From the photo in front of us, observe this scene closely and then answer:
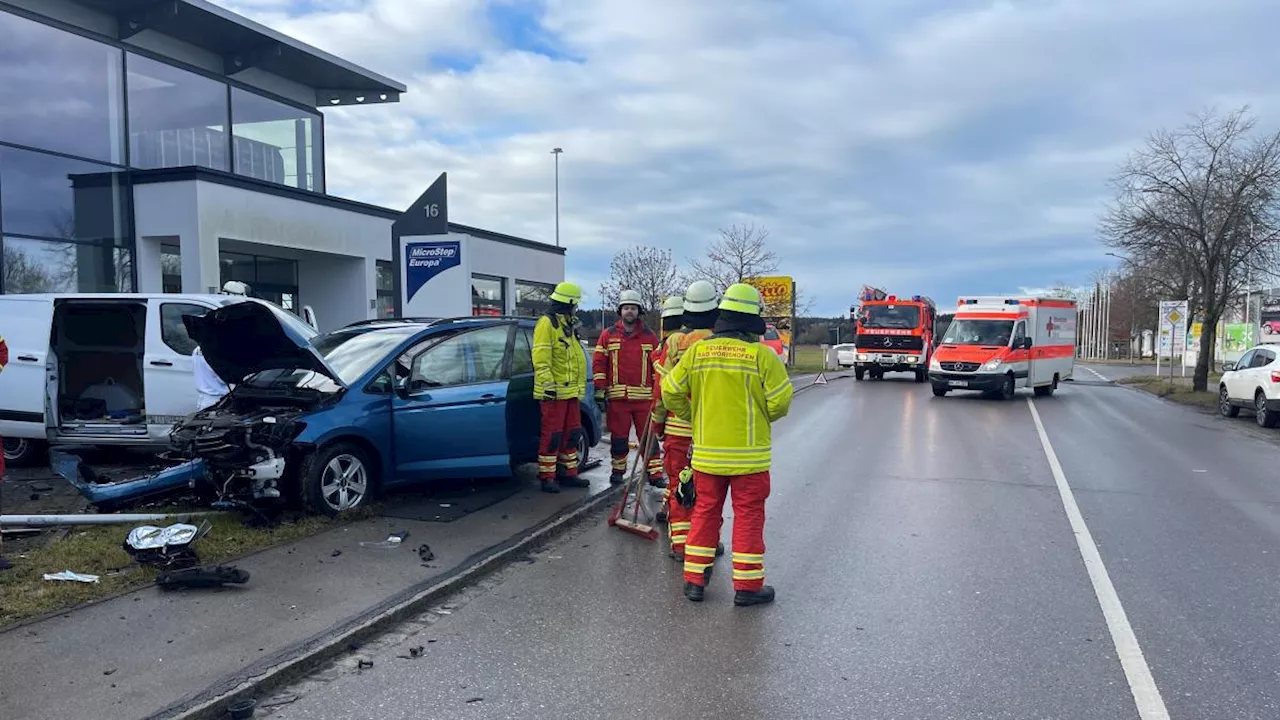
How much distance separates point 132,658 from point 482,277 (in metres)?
20.9

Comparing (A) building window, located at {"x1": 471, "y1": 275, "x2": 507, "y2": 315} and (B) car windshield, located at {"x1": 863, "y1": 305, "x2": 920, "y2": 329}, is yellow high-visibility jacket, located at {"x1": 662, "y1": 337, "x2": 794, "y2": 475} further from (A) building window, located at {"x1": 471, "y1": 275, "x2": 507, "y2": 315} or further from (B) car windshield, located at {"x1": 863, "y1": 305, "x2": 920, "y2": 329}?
(B) car windshield, located at {"x1": 863, "y1": 305, "x2": 920, "y2": 329}

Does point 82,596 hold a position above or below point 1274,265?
below

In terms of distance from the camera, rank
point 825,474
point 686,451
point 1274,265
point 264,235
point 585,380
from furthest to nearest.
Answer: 1. point 1274,265
2. point 264,235
3. point 825,474
4. point 585,380
5. point 686,451

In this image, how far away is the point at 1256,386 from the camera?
53.0 ft

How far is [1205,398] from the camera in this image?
72.7 feet

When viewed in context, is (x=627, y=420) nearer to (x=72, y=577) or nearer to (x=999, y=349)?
(x=72, y=577)

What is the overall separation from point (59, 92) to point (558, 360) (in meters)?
13.2

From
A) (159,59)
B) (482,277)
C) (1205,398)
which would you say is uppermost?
(159,59)

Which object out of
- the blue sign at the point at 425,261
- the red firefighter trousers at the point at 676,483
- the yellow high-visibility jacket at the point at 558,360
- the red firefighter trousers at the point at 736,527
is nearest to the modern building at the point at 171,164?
the blue sign at the point at 425,261

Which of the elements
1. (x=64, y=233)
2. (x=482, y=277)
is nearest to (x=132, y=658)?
(x=64, y=233)

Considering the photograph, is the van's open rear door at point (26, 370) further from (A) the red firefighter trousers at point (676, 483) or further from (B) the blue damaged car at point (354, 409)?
(A) the red firefighter trousers at point (676, 483)

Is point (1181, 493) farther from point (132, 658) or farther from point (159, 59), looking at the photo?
point (159, 59)

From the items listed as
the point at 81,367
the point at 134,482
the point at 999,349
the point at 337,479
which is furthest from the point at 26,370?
the point at 999,349

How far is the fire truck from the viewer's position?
28172 millimetres
